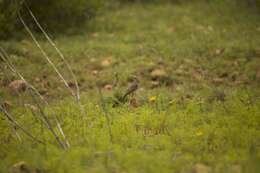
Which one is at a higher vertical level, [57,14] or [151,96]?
[57,14]

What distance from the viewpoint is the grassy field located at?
11.8 feet

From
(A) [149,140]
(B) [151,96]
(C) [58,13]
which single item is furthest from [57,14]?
(A) [149,140]

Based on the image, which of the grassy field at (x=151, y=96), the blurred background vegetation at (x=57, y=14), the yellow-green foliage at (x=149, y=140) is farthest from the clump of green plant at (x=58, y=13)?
the yellow-green foliage at (x=149, y=140)

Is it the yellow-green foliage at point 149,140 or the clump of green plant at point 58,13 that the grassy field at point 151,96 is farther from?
the clump of green plant at point 58,13

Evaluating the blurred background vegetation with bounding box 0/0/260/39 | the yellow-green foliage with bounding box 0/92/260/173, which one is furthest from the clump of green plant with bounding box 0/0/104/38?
the yellow-green foliage with bounding box 0/92/260/173

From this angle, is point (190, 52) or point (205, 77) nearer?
point (205, 77)

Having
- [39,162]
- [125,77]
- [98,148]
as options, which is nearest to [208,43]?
[125,77]

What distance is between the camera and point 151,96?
17.5 feet

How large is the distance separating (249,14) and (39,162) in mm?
6731

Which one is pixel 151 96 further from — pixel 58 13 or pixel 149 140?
pixel 58 13

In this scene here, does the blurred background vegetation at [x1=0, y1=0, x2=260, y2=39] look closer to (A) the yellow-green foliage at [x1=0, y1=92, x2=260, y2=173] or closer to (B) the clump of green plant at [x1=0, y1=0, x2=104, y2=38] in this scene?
(B) the clump of green plant at [x1=0, y1=0, x2=104, y2=38]

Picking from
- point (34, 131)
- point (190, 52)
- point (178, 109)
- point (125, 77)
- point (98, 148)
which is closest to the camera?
point (98, 148)

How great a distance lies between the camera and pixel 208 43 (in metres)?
7.38

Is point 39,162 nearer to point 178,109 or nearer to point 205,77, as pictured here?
point 178,109
